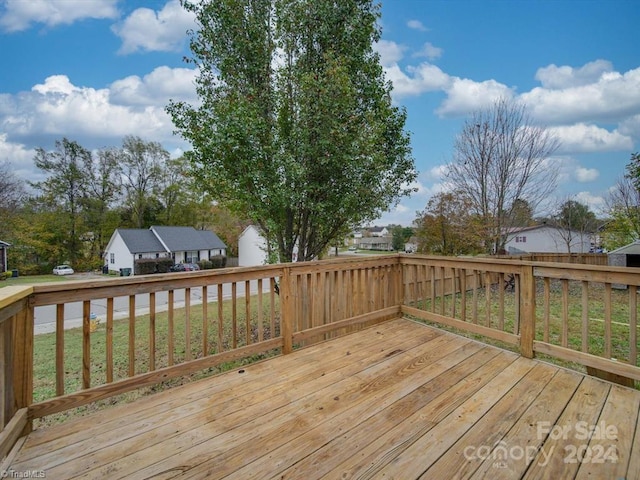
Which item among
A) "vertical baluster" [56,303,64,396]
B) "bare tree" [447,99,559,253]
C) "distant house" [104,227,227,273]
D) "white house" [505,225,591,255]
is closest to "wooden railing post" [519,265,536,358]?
"vertical baluster" [56,303,64,396]

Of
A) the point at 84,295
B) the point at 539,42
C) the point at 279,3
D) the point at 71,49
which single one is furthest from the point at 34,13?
the point at 539,42

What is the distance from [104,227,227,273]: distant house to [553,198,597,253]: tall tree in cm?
2461

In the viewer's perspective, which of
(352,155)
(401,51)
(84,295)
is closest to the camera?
(84,295)

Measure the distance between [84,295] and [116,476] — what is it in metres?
1.13

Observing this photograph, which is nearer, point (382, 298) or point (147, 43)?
point (382, 298)

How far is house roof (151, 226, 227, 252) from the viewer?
2383 cm

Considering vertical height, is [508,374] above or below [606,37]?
below

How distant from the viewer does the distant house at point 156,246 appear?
22.0 metres

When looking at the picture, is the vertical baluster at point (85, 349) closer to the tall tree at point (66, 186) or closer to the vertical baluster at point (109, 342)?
the vertical baluster at point (109, 342)

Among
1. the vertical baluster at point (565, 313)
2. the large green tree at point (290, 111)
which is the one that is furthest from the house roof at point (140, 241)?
the vertical baluster at point (565, 313)

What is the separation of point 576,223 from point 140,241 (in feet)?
90.1

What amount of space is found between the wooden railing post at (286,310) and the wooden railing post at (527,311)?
7.37 feet

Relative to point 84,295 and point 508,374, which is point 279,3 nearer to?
point 84,295

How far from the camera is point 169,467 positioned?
4.91 ft
